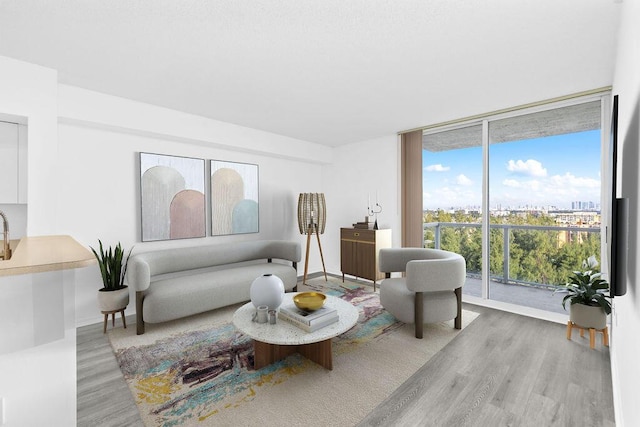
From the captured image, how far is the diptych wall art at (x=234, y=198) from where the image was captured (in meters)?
4.11

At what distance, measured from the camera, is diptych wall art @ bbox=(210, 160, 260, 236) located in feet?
13.5

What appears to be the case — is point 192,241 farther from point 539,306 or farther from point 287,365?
point 539,306

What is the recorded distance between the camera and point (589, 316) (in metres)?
2.53

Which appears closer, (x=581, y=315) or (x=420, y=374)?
(x=420, y=374)

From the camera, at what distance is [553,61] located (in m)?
2.33

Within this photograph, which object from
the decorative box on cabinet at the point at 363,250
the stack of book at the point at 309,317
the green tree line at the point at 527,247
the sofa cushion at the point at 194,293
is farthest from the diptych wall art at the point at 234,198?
the green tree line at the point at 527,247

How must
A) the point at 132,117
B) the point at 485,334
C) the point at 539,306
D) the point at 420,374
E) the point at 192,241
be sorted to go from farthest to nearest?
the point at 192,241 → the point at 539,306 → the point at 132,117 → the point at 485,334 → the point at 420,374

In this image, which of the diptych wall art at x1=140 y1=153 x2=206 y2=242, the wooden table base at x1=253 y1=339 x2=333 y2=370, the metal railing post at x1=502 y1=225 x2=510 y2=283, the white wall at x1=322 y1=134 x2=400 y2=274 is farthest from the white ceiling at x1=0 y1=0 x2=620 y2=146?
the wooden table base at x1=253 y1=339 x2=333 y2=370

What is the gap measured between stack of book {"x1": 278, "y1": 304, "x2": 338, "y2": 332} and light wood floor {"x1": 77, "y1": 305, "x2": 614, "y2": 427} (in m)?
0.64

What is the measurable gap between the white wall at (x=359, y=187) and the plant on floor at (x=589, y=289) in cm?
223

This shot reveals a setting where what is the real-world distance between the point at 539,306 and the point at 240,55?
4.24m

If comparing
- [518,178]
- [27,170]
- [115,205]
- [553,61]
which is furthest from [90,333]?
[518,178]

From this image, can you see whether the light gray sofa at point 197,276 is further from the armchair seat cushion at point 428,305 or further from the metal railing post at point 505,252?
the metal railing post at point 505,252

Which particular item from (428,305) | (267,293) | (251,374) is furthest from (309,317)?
(428,305)
